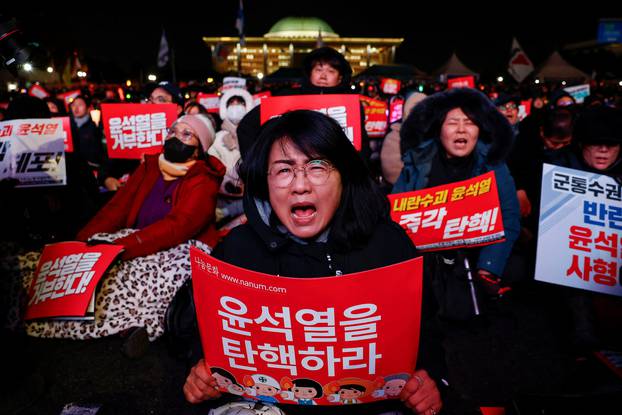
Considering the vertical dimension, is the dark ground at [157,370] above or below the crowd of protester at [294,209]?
below

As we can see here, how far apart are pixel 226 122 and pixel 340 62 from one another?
241 cm

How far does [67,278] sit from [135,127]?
2.63 meters

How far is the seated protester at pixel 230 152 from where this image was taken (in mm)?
4438

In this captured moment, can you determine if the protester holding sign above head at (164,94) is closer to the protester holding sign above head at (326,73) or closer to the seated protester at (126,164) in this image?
the seated protester at (126,164)

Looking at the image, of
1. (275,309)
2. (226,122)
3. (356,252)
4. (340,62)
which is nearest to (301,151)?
(356,252)

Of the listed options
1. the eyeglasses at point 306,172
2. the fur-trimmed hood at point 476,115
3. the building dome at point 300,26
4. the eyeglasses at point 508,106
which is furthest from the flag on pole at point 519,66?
the building dome at point 300,26

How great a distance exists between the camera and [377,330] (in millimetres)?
1245

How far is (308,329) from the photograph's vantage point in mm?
1239

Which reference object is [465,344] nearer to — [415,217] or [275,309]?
[415,217]

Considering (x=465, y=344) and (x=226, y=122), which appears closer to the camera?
(x=465, y=344)

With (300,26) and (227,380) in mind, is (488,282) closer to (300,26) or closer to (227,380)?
(227,380)

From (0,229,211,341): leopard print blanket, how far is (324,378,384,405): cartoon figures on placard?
1973mm

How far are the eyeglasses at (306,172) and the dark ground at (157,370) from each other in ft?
5.55

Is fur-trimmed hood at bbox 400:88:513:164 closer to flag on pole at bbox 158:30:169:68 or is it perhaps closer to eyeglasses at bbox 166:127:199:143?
eyeglasses at bbox 166:127:199:143
